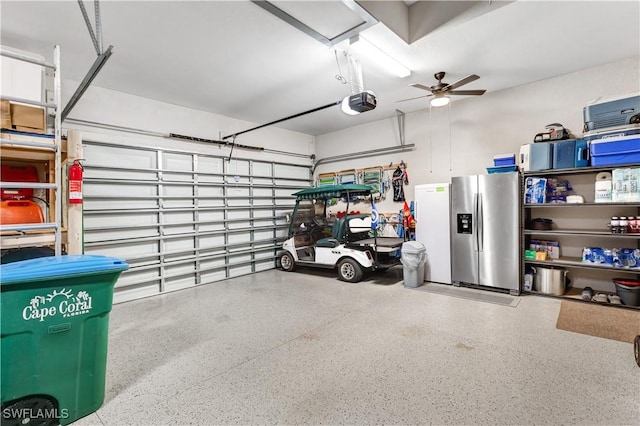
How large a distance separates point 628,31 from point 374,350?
179 inches

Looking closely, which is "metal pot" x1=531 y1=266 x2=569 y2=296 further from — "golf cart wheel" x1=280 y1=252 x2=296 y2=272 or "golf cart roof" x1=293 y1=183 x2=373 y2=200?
"golf cart wheel" x1=280 y1=252 x2=296 y2=272

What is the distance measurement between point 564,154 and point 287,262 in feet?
16.8

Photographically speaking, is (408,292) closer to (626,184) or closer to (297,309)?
(297,309)

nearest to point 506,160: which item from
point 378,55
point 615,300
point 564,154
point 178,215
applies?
point 564,154

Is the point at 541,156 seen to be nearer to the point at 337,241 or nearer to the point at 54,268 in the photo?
the point at 337,241

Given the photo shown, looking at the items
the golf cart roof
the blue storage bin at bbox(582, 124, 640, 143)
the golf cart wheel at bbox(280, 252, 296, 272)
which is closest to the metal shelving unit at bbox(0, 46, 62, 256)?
the golf cart roof

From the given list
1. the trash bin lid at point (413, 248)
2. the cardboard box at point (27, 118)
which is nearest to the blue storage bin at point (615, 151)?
the trash bin lid at point (413, 248)

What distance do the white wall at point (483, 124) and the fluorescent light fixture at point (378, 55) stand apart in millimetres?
1848

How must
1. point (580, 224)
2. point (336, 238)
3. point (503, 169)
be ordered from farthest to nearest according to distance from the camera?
1. point (336, 238)
2. point (503, 169)
3. point (580, 224)

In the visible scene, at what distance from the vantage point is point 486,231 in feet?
14.9

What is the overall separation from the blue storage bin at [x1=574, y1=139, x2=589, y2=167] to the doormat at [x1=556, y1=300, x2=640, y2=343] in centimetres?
188

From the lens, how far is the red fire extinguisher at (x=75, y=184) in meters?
2.62

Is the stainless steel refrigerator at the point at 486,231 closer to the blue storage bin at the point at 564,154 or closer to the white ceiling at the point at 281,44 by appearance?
the blue storage bin at the point at 564,154

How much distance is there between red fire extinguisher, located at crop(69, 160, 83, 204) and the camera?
8.61ft
